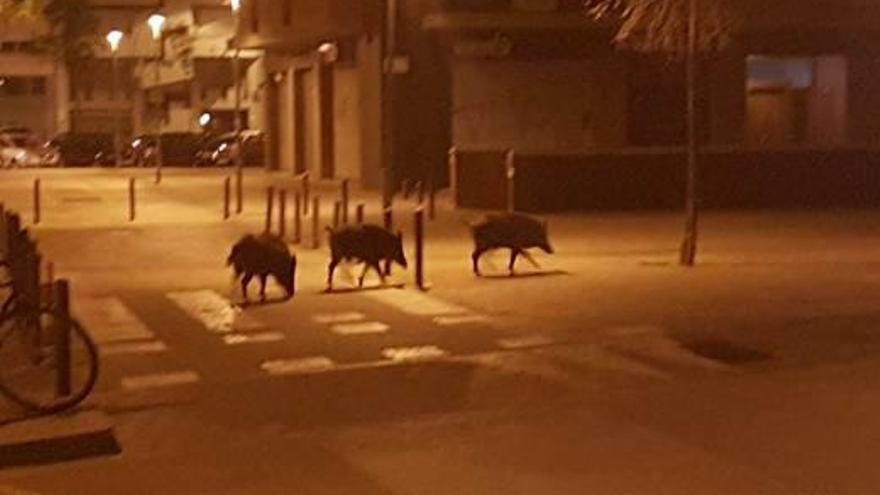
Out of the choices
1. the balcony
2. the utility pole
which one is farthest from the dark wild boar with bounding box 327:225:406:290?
the balcony

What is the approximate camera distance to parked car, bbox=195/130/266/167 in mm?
62812

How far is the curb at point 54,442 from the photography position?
11.9 metres

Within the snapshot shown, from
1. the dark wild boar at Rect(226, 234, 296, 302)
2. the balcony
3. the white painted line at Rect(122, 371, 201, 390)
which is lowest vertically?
the white painted line at Rect(122, 371, 201, 390)

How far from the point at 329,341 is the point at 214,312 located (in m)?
2.74

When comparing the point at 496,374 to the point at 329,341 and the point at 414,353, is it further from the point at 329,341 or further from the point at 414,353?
the point at 329,341

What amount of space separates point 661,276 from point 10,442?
1136 cm

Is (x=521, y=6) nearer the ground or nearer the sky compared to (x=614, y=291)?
nearer the sky

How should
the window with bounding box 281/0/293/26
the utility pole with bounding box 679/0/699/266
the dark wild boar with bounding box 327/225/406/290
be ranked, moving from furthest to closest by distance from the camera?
the window with bounding box 281/0/293/26 → the utility pole with bounding box 679/0/699/266 → the dark wild boar with bounding box 327/225/406/290

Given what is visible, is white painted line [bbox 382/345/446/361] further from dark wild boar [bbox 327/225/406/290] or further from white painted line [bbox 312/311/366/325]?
dark wild boar [bbox 327/225/406/290]

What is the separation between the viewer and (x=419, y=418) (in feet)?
42.6

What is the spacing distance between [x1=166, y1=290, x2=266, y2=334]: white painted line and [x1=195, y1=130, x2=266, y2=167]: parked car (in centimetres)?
4067

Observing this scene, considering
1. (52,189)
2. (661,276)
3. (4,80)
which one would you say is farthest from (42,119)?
(661,276)

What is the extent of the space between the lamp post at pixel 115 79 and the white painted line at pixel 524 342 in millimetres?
48147

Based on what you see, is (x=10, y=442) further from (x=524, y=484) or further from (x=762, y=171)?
(x=762, y=171)
